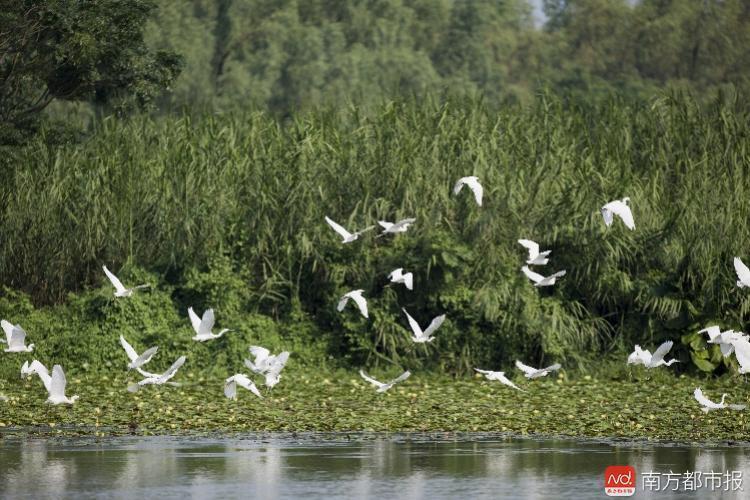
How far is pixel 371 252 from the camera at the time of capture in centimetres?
1528

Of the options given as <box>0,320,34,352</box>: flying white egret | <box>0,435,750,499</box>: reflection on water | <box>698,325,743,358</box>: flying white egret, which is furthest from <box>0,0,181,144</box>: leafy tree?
<box>698,325,743,358</box>: flying white egret

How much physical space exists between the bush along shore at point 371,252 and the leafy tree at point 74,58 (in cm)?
62

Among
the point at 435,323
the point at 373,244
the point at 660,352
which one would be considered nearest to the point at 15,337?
the point at 435,323

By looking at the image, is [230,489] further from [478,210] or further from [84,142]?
[84,142]

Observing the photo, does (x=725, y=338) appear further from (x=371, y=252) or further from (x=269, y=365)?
(x=371, y=252)

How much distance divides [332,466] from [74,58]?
7.61m

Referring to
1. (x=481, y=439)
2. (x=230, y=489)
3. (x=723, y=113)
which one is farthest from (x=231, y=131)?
(x=230, y=489)

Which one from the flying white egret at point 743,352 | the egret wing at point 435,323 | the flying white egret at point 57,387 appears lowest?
the flying white egret at point 57,387

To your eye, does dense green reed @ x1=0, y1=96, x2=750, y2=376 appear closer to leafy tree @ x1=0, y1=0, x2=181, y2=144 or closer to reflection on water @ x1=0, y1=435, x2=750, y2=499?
leafy tree @ x1=0, y1=0, x2=181, y2=144

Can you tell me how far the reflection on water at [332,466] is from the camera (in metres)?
8.09

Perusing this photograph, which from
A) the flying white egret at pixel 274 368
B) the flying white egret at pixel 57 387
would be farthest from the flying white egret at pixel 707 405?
the flying white egret at pixel 57 387

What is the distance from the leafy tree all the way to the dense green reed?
63cm

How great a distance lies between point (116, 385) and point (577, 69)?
27.9 meters

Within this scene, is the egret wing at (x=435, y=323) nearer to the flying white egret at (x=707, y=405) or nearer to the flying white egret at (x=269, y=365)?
the flying white egret at (x=269, y=365)
